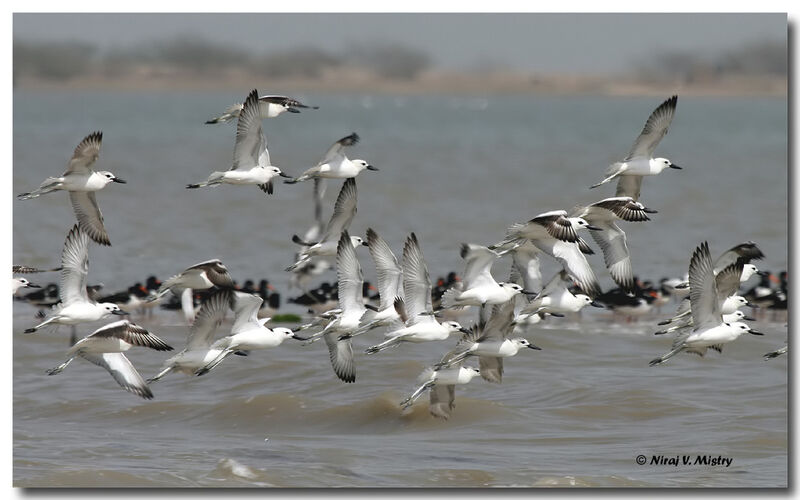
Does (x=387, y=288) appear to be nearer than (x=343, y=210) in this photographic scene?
Yes

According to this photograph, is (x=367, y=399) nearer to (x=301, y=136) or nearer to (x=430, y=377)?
(x=430, y=377)

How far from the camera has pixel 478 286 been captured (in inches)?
420

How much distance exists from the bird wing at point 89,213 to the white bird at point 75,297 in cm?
41

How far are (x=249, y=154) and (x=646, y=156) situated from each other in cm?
362

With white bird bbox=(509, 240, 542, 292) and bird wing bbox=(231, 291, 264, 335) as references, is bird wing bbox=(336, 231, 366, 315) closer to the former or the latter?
bird wing bbox=(231, 291, 264, 335)

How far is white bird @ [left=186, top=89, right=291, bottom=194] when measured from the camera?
11148 millimetres

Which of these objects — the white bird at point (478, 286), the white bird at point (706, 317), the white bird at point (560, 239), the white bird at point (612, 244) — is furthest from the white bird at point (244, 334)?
the white bird at point (706, 317)

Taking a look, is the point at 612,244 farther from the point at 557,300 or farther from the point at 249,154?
the point at 249,154

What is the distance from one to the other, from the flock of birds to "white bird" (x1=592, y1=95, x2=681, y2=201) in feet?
0.04

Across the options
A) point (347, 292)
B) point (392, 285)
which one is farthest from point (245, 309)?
point (392, 285)

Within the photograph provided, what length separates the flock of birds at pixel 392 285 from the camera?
10164 millimetres

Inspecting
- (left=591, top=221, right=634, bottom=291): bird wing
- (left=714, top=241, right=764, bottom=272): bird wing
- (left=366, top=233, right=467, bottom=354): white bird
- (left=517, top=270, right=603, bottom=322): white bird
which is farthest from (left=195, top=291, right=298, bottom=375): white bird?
(left=714, top=241, right=764, bottom=272): bird wing

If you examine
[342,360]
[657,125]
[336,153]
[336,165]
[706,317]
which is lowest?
[342,360]

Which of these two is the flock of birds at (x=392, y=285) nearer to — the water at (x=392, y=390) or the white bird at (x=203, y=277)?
the white bird at (x=203, y=277)
